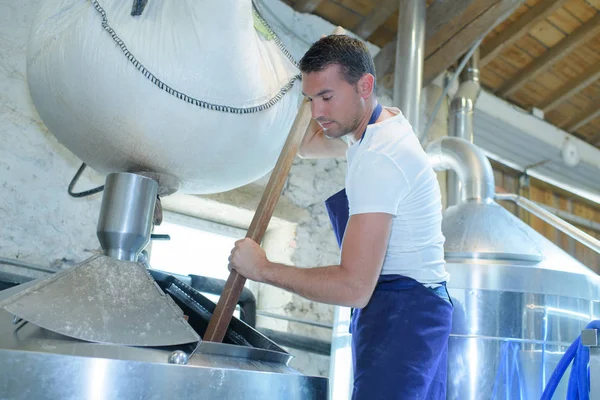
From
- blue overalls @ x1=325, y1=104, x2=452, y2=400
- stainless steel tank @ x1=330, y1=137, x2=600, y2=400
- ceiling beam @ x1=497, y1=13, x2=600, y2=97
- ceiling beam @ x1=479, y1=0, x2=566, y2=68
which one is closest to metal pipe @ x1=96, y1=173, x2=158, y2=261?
blue overalls @ x1=325, y1=104, x2=452, y2=400

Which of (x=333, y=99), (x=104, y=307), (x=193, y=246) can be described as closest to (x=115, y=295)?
(x=104, y=307)

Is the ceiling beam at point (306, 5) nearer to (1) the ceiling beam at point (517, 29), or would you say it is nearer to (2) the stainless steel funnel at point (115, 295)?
(1) the ceiling beam at point (517, 29)

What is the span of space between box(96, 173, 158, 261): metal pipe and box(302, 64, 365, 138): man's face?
0.40 metres

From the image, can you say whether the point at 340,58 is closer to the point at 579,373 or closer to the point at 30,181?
the point at 579,373

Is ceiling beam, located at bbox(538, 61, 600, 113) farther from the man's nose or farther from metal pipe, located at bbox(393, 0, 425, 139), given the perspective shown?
the man's nose

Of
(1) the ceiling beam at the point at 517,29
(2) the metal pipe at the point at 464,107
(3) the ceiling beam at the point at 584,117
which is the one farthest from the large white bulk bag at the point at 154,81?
(3) the ceiling beam at the point at 584,117

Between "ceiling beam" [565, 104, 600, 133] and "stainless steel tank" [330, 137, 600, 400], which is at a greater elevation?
"ceiling beam" [565, 104, 600, 133]

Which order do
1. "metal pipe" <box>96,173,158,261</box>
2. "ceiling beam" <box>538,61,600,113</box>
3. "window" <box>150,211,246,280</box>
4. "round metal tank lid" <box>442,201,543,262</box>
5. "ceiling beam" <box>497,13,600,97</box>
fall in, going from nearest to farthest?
1. "metal pipe" <box>96,173,158,261</box>
2. "round metal tank lid" <box>442,201,543,262</box>
3. "window" <box>150,211,246,280</box>
4. "ceiling beam" <box>497,13,600,97</box>
5. "ceiling beam" <box>538,61,600,113</box>

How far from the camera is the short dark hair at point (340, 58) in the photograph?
51.6 inches

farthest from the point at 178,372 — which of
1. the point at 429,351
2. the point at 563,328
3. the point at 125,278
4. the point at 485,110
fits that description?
the point at 485,110

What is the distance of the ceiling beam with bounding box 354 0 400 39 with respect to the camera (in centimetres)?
322

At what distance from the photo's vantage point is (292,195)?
117 inches

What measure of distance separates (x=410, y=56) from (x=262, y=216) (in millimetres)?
1890

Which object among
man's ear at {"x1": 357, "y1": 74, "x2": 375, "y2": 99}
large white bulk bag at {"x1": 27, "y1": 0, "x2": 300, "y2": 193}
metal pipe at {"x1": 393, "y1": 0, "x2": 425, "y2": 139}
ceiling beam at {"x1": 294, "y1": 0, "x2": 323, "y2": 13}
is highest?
ceiling beam at {"x1": 294, "y1": 0, "x2": 323, "y2": 13}
